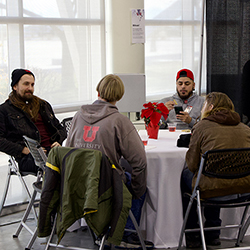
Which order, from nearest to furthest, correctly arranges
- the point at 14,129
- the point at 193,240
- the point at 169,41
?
the point at 193,240
the point at 14,129
the point at 169,41

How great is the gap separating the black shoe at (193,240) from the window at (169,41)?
2692 mm

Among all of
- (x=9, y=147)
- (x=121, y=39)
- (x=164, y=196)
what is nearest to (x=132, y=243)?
(x=164, y=196)

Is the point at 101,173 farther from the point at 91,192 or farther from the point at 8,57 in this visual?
the point at 8,57

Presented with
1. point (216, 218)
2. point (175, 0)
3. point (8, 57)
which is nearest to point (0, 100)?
point (8, 57)

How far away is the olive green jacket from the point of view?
2176mm

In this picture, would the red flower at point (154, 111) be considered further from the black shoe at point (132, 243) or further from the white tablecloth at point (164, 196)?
the black shoe at point (132, 243)

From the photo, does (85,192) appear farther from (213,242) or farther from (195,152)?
(213,242)

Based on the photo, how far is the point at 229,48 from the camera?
4.93m

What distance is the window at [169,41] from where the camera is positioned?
17.2 feet

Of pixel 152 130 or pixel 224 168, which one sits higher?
pixel 152 130

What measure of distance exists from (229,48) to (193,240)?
2.90m

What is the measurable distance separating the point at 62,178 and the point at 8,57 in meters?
2.26

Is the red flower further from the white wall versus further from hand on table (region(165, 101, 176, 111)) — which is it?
the white wall

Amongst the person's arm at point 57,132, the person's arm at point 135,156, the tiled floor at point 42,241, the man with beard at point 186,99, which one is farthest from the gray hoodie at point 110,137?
the man with beard at point 186,99
